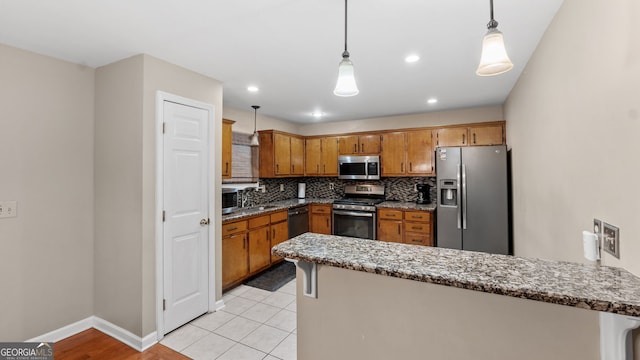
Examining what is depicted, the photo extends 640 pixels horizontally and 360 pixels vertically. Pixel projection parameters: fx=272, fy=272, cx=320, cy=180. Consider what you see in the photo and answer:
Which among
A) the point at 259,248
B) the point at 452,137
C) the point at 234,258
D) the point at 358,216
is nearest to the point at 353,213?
the point at 358,216

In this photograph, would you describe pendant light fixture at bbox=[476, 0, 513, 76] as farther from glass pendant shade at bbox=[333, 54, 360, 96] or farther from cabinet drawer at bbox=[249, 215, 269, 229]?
cabinet drawer at bbox=[249, 215, 269, 229]

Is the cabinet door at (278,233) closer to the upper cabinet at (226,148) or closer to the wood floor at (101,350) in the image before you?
the upper cabinet at (226,148)

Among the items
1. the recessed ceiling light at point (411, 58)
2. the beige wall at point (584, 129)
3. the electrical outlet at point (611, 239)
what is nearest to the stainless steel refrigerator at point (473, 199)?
the beige wall at point (584, 129)

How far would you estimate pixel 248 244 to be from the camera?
358 centimetres

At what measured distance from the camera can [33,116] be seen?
7.37 feet

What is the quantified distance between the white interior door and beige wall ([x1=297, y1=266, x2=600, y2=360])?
1.68 meters

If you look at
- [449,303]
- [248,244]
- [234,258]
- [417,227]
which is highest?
[449,303]

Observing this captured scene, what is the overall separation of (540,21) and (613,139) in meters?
1.13

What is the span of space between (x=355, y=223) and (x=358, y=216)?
0.13m

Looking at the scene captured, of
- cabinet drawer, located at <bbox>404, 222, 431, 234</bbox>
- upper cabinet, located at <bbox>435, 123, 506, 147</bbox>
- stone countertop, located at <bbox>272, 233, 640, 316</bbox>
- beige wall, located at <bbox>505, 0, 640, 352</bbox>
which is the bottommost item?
cabinet drawer, located at <bbox>404, 222, 431, 234</bbox>

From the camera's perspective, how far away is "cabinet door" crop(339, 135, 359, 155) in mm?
4930

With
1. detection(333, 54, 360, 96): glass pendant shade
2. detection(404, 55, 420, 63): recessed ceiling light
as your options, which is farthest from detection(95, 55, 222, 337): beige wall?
detection(404, 55, 420, 63): recessed ceiling light

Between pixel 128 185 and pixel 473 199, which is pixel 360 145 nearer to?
pixel 473 199

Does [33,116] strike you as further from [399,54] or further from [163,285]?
[399,54]
